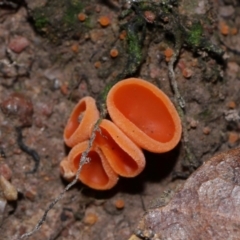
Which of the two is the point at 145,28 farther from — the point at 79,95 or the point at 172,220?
the point at 172,220

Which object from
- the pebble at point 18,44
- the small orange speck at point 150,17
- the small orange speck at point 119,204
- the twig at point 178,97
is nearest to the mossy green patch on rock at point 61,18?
the pebble at point 18,44

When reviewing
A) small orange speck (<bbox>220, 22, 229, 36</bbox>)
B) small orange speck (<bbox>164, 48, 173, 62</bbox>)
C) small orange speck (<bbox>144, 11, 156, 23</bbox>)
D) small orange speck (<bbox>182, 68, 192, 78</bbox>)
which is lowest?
small orange speck (<bbox>182, 68, 192, 78</bbox>)

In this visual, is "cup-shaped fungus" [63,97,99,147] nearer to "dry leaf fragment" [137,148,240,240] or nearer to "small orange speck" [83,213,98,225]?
"small orange speck" [83,213,98,225]

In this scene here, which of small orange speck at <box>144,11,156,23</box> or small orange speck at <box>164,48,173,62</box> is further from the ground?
small orange speck at <box>144,11,156,23</box>

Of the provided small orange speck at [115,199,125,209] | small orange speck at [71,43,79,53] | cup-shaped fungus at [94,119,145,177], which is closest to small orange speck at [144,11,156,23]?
small orange speck at [71,43,79,53]

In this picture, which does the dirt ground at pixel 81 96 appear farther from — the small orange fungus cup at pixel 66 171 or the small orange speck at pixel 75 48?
the small orange fungus cup at pixel 66 171

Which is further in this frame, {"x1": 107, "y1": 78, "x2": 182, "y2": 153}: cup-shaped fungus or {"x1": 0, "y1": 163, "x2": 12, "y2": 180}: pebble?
{"x1": 0, "y1": 163, "x2": 12, "y2": 180}: pebble

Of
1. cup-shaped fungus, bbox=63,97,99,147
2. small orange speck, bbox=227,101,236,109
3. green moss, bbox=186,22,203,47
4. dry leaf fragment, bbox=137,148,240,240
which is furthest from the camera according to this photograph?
small orange speck, bbox=227,101,236,109
